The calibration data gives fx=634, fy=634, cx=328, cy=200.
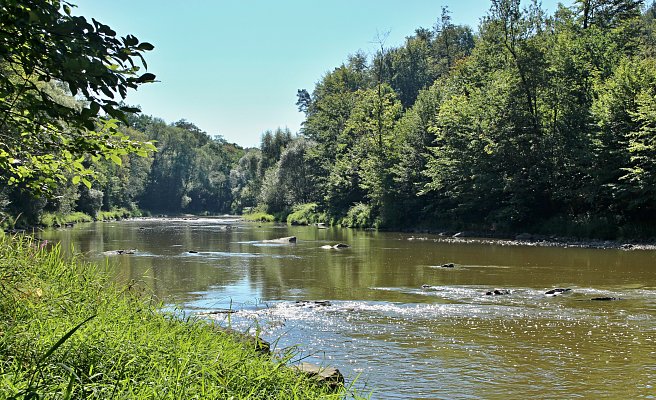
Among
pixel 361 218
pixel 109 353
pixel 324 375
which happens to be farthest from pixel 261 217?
pixel 109 353

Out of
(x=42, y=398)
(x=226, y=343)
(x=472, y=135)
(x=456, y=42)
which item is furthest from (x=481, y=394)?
(x=456, y=42)

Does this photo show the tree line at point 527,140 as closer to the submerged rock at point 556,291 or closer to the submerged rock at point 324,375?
the submerged rock at point 556,291

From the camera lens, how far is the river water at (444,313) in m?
9.24

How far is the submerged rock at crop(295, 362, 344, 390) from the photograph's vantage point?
695 centimetres

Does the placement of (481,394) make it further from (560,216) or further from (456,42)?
(456,42)

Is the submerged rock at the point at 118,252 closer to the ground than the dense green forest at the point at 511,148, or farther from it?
closer to the ground

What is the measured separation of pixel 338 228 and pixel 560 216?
888 inches

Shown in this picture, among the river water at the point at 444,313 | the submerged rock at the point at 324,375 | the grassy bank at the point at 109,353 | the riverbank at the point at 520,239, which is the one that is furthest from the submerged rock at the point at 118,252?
the submerged rock at the point at 324,375

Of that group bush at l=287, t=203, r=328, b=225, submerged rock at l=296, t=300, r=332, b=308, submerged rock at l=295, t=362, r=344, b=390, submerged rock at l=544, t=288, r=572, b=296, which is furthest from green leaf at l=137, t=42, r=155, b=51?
bush at l=287, t=203, r=328, b=225

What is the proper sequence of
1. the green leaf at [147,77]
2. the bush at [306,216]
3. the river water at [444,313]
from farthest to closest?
the bush at [306,216] < the river water at [444,313] < the green leaf at [147,77]

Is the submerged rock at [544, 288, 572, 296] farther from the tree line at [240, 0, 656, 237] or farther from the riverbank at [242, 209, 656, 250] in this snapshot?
the tree line at [240, 0, 656, 237]

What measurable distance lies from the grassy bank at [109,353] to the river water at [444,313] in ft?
2.67

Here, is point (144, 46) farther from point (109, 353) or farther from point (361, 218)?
point (361, 218)

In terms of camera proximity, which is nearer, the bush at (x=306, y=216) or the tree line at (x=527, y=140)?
the tree line at (x=527, y=140)
